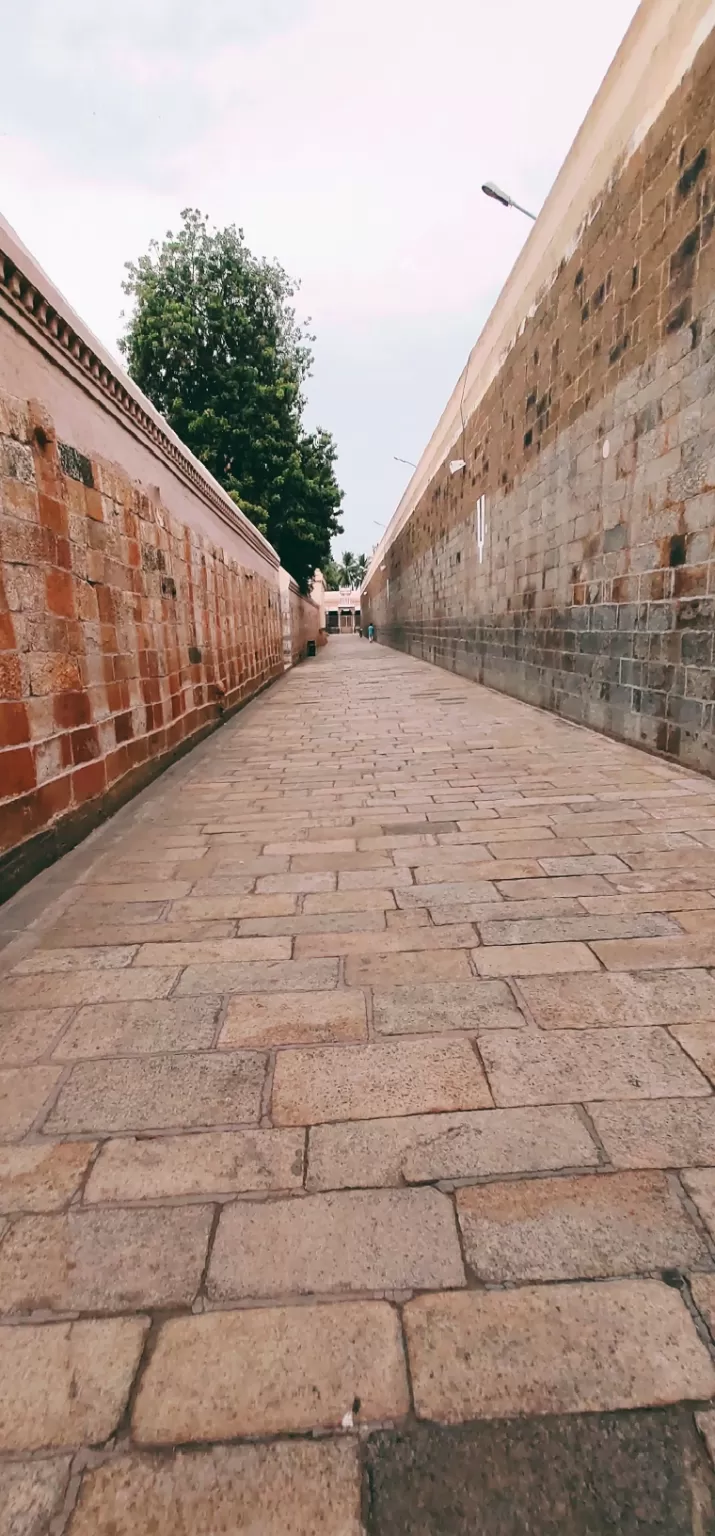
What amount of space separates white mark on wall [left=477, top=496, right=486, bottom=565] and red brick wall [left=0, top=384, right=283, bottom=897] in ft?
18.3

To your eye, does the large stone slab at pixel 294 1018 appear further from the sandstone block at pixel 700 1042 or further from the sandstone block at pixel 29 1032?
the sandstone block at pixel 700 1042

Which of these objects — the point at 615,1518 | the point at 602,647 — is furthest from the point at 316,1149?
the point at 602,647

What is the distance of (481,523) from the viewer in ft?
34.8

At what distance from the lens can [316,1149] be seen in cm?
150

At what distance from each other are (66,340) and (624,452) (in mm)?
Answer: 4302

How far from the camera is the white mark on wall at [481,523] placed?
410 inches

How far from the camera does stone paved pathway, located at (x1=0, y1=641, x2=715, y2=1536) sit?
0.94 meters

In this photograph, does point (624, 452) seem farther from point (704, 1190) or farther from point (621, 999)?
point (704, 1190)

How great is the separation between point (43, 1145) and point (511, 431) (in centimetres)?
941

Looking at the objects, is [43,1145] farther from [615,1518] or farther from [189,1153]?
[615,1518]

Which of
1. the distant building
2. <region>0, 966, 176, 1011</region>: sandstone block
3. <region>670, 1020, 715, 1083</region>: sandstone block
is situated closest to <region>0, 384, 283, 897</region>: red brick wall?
<region>0, 966, 176, 1011</region>: sandstone block

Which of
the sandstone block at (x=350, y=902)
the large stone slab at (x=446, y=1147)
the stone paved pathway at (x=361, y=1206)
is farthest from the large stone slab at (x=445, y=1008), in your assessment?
the sandstone block at (x=350, y=902)

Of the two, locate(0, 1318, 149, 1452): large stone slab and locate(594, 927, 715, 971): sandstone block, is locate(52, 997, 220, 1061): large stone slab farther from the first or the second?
locate(594, 927, 715, 971): sandstone block

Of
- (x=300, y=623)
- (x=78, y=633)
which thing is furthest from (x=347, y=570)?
(x=78, y=633)
